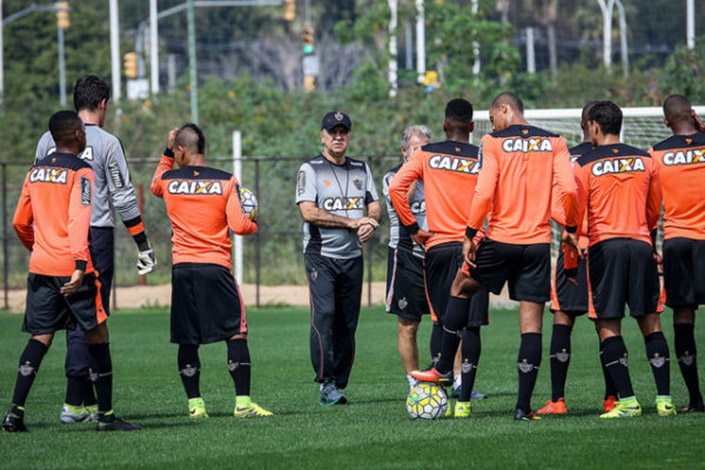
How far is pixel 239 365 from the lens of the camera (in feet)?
28.3

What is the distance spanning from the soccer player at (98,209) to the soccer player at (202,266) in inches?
11.2

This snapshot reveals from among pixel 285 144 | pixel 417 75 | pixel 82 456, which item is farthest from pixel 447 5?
pixel 82 456

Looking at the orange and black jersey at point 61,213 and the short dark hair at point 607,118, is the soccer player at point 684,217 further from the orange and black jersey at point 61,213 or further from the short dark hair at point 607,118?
the orange and black jersey at point 61,213

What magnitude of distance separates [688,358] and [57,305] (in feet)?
15.2

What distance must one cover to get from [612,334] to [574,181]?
116 cm

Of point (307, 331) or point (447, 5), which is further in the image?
point (447, 5)

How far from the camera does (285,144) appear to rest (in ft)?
99.1

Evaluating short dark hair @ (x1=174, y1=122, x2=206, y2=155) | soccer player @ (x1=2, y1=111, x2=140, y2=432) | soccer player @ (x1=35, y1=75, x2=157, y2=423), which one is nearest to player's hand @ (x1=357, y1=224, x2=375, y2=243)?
short dark hair @ (x1=174, y1=122, x2=206, y2=155)

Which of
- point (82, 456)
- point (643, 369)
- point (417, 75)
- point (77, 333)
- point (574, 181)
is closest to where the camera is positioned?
point (82, 456)

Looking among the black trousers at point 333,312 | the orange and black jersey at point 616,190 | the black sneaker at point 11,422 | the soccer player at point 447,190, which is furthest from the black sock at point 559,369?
the black sneaker at point 11,422

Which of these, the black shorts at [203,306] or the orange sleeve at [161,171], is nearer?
the black shorts at [203,306]

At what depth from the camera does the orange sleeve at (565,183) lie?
7863 mm

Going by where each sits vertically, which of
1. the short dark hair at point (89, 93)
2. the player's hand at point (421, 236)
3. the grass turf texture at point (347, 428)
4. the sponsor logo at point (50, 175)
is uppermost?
the short dark hair at point (89, 93)

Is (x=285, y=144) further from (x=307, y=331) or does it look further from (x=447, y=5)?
(x=307, y=331)
